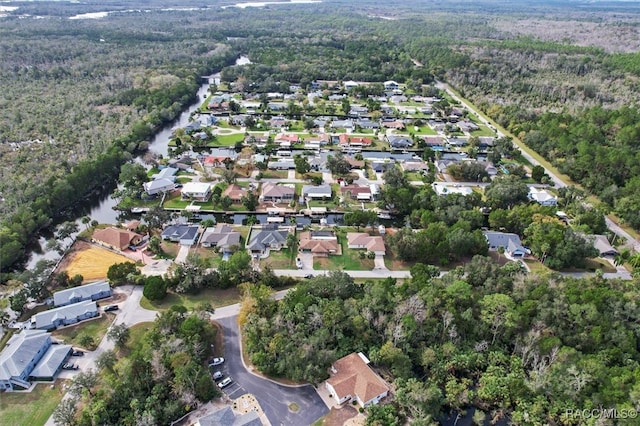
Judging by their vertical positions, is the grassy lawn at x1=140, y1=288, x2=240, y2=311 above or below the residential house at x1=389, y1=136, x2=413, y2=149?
below

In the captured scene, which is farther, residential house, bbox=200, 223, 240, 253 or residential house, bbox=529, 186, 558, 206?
residential house, bbox=529, 186, 558, 206

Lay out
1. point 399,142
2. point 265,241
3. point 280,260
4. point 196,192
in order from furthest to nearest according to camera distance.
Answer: point 399,142 → point 196,192 → point 265,241 → point 280,260

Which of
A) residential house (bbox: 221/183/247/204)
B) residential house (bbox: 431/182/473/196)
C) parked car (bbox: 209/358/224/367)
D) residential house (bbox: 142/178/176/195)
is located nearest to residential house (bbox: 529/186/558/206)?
residential house (bbox: 431/182/473/196)

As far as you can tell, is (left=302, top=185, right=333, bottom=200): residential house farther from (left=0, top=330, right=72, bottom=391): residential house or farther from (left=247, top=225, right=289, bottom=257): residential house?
(left=0, top=330, right=72, bottom=391): residential house

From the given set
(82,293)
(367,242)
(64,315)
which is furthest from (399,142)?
(64,315)

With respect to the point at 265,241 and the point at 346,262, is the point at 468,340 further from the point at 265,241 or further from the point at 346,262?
the point at 265,241

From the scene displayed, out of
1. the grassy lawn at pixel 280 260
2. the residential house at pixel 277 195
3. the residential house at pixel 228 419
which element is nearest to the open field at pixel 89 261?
the grassy lawn at pixel 280 260
